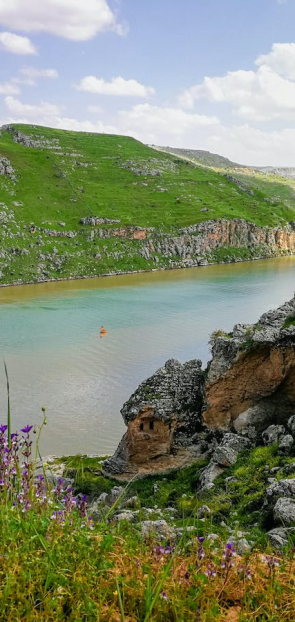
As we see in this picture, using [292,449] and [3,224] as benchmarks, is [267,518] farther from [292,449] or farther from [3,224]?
[3,224]

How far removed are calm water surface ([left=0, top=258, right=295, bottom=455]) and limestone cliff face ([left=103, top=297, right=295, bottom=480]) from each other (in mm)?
7186

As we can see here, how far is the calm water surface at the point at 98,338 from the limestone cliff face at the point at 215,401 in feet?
23.6

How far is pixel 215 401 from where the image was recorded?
835 inches

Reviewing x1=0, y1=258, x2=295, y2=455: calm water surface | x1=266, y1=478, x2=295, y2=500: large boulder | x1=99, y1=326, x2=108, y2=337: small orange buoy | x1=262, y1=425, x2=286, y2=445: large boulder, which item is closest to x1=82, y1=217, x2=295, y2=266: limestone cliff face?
x1=0, y1=258, x2=295, y2=455: calm water surface

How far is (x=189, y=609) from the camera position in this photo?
3.73 meters

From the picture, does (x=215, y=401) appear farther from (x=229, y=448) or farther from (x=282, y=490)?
(x=282, y=490)

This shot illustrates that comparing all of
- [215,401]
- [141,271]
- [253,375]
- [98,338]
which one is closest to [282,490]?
[253,375]

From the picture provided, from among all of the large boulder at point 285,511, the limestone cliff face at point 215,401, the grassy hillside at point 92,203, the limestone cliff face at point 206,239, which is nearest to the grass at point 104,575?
the large boulder at point 285,511

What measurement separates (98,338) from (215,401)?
3349 cm

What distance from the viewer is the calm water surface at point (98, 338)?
108ft

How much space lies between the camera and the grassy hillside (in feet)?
376

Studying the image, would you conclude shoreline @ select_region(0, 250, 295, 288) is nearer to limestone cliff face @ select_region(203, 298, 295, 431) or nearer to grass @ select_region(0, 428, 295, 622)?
limestone cliff face @ select_region(203, 298, 295, 431)

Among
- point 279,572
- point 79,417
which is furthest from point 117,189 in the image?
point 279,572

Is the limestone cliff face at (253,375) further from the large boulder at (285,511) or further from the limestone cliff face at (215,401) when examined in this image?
the large boulder at (285,511)
